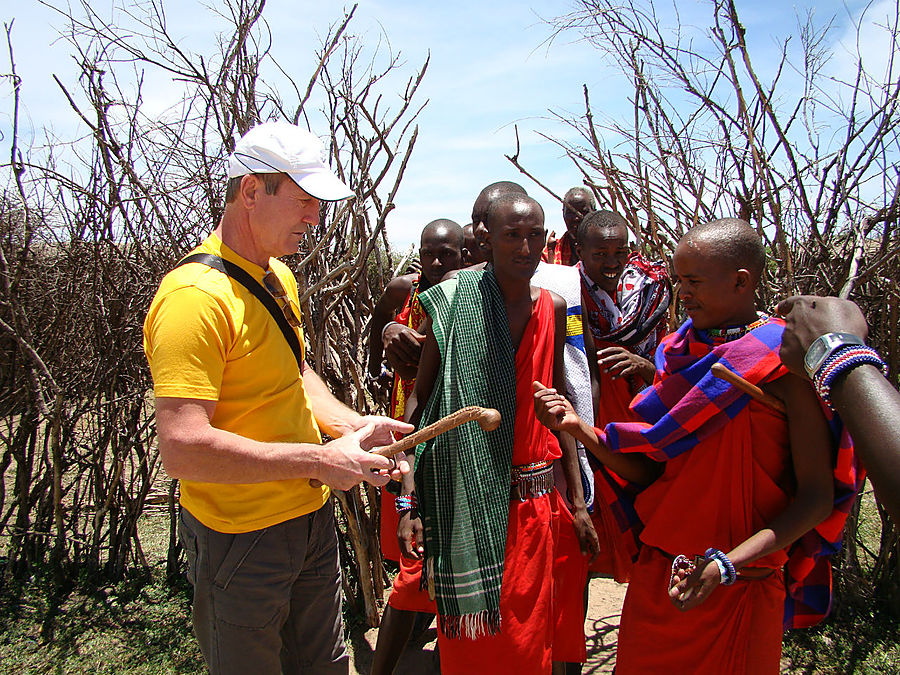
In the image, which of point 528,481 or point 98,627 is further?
point 98,627

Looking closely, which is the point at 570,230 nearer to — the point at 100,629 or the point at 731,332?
the point at 731,332

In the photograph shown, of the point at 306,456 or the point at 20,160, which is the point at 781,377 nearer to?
the point at 306,456

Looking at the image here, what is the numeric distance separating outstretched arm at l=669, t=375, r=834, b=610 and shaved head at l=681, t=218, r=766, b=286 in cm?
40

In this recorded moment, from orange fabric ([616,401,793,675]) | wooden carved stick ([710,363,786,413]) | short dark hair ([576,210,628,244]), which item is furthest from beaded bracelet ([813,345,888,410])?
short dark hair ([576,210,628,244])

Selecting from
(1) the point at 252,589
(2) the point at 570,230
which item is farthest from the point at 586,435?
(2) the point at 570,230

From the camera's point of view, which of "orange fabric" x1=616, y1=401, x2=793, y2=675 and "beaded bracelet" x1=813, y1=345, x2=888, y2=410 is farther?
"orange fabric" x1=616, y1=401, x2=793, y2=675

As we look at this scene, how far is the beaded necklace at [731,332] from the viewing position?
2117 mm

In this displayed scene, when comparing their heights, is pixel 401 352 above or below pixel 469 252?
below

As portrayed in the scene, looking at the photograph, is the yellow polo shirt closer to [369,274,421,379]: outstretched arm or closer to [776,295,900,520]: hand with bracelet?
[369,274,421,379]: outstretched arm

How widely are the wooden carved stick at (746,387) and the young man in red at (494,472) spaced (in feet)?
2.36

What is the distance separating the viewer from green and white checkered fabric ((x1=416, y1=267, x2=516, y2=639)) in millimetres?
2295

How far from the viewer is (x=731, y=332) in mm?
2133

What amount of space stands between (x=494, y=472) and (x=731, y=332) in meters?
0.94

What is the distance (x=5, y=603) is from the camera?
12.6 feet
